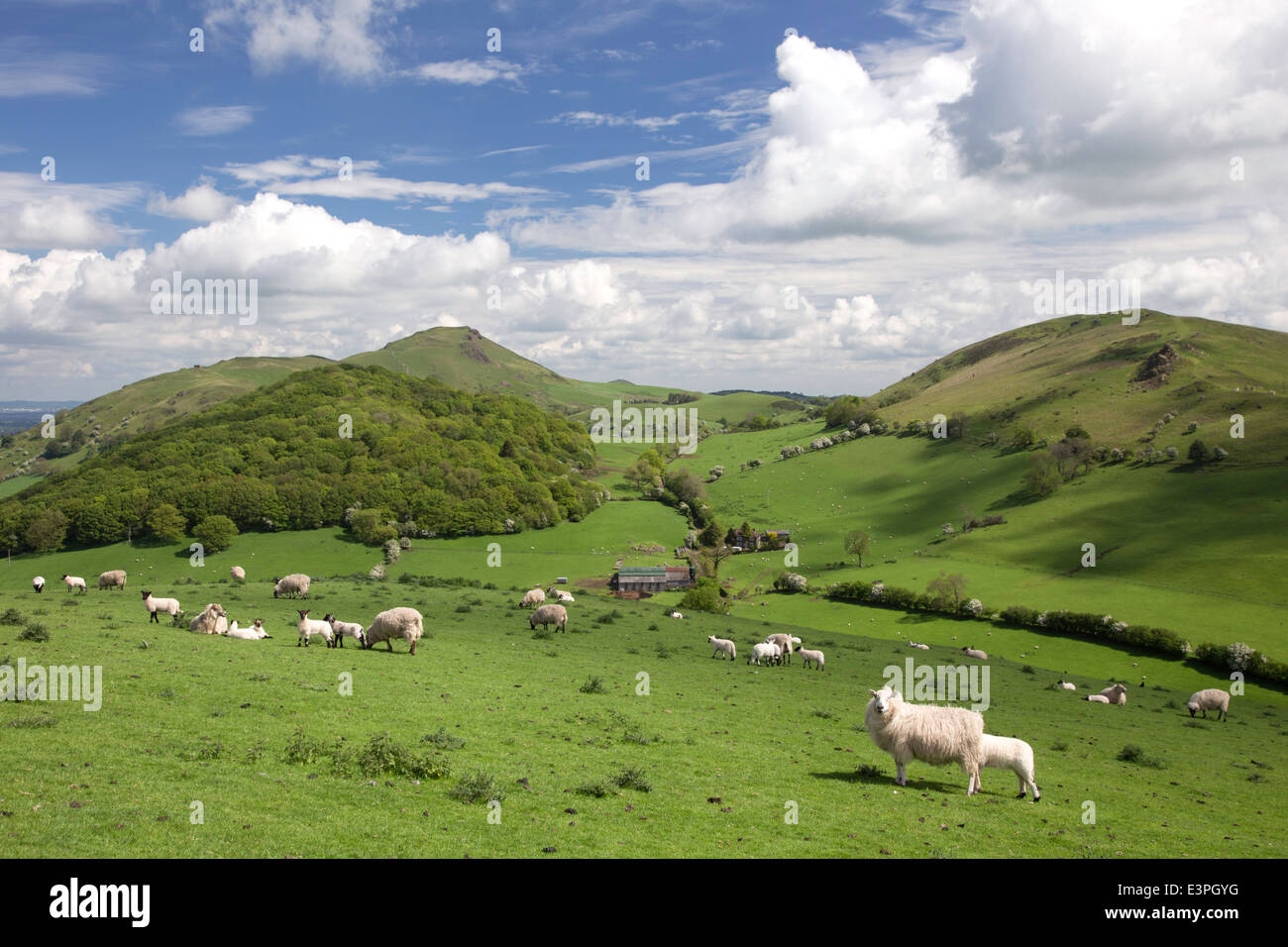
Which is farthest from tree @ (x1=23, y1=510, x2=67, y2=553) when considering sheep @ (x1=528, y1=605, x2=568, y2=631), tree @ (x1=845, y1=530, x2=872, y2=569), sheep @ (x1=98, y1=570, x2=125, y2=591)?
tree @ (x1=845, y1=530, x2=872, y2=569)

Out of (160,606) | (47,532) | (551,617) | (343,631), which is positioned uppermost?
(160,606)

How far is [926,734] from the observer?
16.6 m

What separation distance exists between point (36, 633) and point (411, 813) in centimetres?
1919

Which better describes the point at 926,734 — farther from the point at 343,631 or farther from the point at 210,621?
the point at 210,621

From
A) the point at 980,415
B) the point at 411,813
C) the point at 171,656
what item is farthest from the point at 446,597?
the point at 980,415

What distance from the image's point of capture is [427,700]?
20375 millimetres

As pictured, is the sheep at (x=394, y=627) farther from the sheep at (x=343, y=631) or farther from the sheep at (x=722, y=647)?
the sheep at (x=722, y=647)

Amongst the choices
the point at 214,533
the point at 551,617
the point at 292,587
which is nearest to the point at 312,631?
the point at 551,617

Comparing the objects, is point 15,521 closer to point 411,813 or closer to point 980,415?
point 411,813

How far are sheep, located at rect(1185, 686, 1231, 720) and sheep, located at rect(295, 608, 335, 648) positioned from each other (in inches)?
1872

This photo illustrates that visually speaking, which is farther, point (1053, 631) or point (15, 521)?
point (15, 521)

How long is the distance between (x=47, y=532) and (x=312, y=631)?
111409 mm
